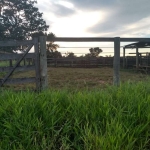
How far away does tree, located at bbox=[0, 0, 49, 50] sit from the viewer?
2425 centimetres

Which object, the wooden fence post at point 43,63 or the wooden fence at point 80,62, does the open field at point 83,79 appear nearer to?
the wooden fence post at point 43,63

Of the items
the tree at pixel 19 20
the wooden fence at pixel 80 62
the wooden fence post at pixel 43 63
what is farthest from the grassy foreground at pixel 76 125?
the tree at pixel 19 20

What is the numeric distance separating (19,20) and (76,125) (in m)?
28.2

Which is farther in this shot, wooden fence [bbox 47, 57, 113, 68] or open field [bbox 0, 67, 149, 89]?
wooden fence [bbox 47, 57, 113, 68]

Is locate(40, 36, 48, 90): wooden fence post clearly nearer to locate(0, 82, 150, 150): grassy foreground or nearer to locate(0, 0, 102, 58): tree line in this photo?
locate(0, 82, 150, 150): grassy foreground

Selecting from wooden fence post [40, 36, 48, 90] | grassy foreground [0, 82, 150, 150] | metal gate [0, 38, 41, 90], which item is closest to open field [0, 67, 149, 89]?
wooden fence post [40, 36, 48, 90]

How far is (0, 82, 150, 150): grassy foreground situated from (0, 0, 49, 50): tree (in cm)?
2298

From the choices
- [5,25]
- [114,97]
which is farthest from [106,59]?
[114,97]

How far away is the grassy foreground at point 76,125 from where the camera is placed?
166 cm

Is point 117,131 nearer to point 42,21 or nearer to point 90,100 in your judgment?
point 90,100

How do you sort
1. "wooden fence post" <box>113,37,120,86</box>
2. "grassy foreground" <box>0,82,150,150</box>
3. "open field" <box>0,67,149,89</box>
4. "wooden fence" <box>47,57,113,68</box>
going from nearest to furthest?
"grassy foreground" <box>0,82,150,150</box> < "wooden fence post" <box>113,37,120,86</box> < "open field" <box>0,67,149,89</box> < "wooden fence" <box>47,57,113,68</box>

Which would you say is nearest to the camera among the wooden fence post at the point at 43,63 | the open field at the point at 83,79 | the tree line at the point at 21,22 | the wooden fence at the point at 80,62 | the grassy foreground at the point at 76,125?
the grassy foreground at the point at 76,125

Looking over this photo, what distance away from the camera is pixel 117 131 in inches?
65.5

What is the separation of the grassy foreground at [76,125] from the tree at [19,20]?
22975 millimetres
